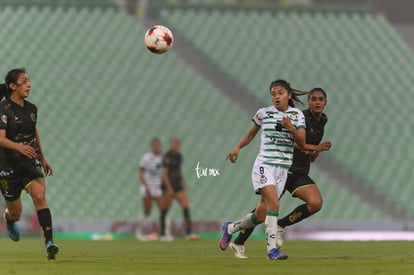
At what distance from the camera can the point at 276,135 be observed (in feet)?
36.8

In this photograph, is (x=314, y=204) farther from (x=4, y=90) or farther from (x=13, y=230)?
(x=4, y=90)

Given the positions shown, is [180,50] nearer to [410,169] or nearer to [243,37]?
[243,37]

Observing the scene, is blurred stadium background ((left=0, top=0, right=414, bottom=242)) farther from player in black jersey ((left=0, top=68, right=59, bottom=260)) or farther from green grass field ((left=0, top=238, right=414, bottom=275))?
player in black jersey ((left=0, top=68, right=59, bottom=260))

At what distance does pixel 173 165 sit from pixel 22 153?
387 inches

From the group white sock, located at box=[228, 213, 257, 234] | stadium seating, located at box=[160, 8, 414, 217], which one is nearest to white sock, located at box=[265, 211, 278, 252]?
white sock, located at box=[228, 213, 257, 234]

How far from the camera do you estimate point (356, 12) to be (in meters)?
28.2

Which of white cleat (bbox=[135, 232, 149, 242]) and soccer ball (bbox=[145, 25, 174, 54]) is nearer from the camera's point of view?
soccer ball (bbox=[145, 25, 174, 54])

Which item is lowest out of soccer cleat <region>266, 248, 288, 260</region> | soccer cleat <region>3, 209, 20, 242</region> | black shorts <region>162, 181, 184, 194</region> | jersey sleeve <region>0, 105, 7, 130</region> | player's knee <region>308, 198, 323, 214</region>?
soccer cleat <region>266, 248, 288, 260</region>

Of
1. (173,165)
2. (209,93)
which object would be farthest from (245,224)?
(209,93)

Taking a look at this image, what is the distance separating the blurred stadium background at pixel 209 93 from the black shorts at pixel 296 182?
9299mm

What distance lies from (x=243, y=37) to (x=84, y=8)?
460 cm

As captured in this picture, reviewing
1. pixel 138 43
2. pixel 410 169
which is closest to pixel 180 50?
pixel 138 43

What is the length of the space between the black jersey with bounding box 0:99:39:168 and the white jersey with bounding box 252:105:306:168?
8.49ft

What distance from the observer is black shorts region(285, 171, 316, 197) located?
1222 centimetres
